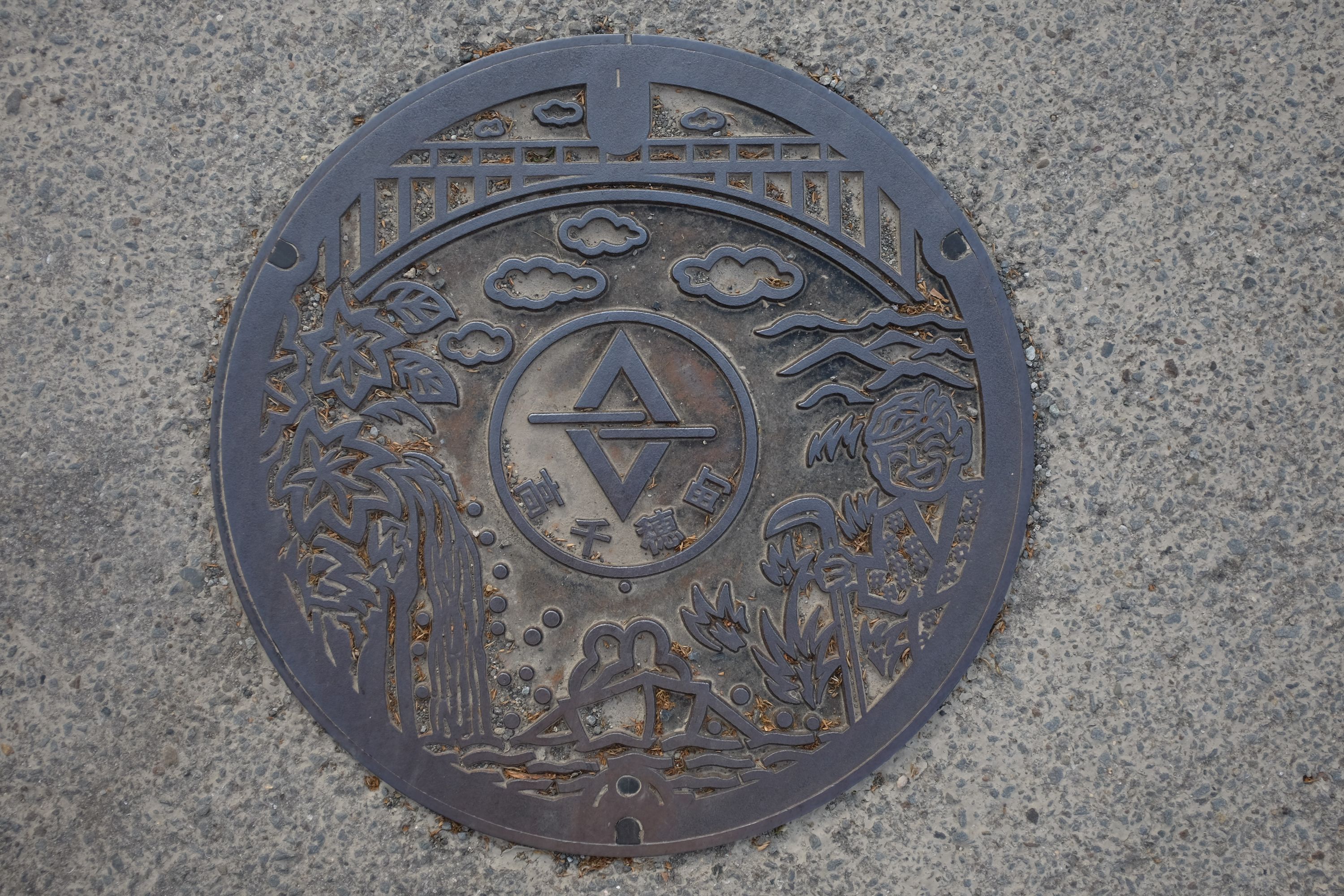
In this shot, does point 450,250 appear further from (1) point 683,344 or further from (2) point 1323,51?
(2) point 1323,51

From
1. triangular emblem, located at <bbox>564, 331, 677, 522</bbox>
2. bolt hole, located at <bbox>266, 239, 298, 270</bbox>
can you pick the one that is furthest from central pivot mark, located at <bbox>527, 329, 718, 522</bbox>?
bolt hole, located at <bbox>266, 239, 298, 270</bbox>

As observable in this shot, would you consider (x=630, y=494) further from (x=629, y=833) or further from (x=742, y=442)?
(x=629, y=833)

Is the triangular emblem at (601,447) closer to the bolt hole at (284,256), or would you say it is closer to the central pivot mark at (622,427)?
the central pivot mark at (622,427)

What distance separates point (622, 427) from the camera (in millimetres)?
1760

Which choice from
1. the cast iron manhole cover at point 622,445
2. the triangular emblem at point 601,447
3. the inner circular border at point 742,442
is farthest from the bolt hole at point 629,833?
the triangular emblem at point 601,447

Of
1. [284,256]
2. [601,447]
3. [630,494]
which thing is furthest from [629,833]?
[284,256]

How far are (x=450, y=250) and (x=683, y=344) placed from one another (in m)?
0.55

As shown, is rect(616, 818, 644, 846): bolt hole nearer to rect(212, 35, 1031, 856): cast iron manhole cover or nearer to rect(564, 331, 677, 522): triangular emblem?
rect(212, 35, 1031, 856): cast iron manhole cover

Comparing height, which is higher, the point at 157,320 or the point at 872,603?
the point at 157,320

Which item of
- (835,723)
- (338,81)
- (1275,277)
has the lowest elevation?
(835,723)

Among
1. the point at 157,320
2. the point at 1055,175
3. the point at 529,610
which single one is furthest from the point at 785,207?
the point at 157,320

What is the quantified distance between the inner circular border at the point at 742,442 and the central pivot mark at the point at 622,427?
0.07 metres

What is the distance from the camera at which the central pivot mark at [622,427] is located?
174 centimetres

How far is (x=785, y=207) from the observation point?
70.4 inches
